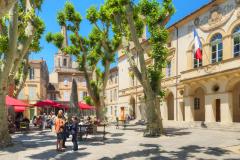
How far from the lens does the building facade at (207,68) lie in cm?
2220

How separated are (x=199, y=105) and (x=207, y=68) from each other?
5163 millimetres

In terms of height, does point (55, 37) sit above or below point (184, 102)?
above

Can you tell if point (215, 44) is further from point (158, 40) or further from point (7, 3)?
point (7, 3)

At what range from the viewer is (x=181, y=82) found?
27.2 m

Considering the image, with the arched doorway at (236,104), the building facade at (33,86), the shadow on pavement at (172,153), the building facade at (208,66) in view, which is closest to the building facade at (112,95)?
the building facade at (33,86)

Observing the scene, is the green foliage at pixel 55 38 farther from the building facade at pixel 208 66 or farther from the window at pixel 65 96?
the window at pixel 65 96

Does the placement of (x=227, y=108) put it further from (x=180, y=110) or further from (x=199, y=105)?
(x=180, y=110)

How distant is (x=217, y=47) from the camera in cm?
2411

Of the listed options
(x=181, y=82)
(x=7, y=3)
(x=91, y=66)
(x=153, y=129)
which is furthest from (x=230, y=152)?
(x=91, y=66)

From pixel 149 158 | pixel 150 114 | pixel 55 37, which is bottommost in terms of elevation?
pixel 149 158

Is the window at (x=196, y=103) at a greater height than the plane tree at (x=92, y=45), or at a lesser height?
lesser

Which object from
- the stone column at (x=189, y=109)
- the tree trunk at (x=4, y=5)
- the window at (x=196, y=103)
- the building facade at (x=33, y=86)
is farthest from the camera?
the building facade at (x=33, y=86)

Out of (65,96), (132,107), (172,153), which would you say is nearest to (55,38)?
(172,153)

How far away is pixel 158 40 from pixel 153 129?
4.97 meters
